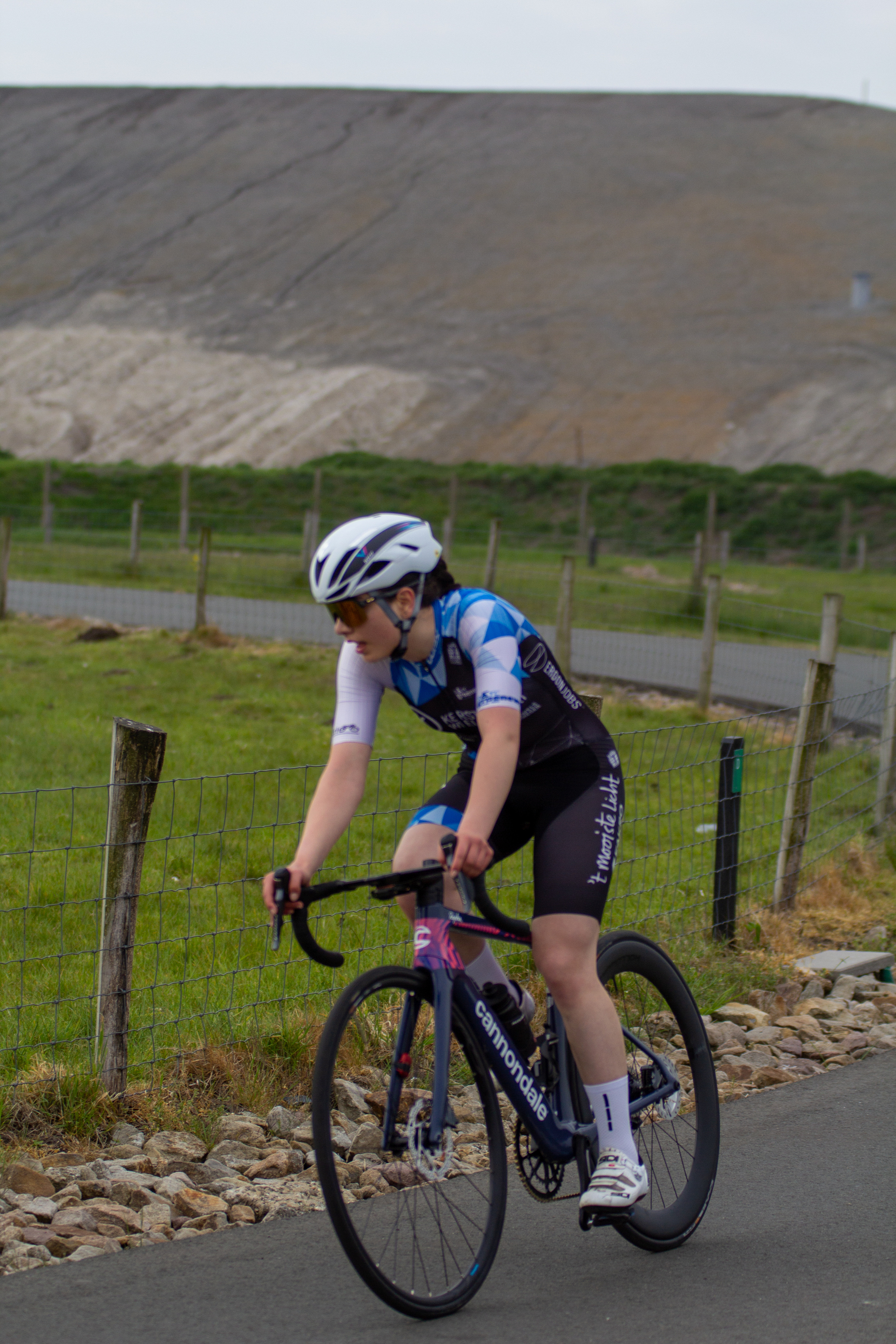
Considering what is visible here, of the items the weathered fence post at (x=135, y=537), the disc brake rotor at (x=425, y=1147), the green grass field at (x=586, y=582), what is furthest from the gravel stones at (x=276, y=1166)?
the weathered fence post at (x=135, y=537)

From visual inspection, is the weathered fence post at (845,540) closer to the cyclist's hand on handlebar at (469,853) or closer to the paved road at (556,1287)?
the paved road at (556,1287)

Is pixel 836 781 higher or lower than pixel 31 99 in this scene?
lower

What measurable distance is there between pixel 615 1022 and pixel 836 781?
26.5 ft

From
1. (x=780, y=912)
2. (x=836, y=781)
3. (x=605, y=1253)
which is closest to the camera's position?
(x=605, y=1253)

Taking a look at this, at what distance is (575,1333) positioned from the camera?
3471 millimetres

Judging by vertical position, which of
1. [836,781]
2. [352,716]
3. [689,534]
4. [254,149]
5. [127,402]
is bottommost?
[836,781]

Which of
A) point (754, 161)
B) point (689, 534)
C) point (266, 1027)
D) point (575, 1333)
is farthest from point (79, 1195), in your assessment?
point (754, 161)

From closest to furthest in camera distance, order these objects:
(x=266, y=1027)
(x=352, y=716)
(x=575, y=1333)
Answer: (x=575, y=1333) → (x=352, y=716) → (x=266, y=1027)

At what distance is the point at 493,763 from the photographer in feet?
11.2

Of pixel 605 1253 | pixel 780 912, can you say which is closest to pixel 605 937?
pixel 605 1253

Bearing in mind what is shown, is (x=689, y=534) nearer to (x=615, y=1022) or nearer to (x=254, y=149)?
(x=615, y=1022)

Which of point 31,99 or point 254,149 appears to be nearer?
point 254,149

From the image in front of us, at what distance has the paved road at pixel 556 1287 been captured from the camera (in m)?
3.46

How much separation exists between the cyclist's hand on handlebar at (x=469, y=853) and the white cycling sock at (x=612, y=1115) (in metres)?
0.79
